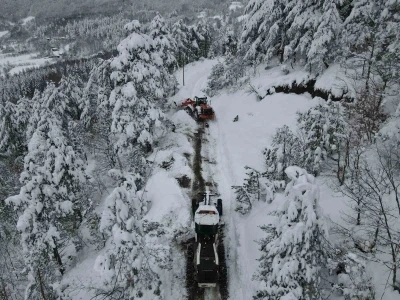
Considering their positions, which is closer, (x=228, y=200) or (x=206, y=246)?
(x=206, y=246)

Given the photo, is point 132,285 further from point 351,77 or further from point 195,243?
point 351,77

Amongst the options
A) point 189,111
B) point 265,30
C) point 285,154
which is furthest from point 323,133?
point 265,30

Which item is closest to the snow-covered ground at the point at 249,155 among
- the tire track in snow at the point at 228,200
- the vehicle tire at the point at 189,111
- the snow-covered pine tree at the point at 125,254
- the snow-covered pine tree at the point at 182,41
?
the tire track in snow at the point at 228,200

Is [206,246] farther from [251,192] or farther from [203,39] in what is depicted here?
[203,39]

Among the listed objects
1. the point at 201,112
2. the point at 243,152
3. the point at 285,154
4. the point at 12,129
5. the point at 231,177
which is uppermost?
the point at 285,154

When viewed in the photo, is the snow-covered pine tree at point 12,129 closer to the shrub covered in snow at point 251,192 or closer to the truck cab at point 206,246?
the shrub covered in snow at point 251,192

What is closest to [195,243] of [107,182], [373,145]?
[373,145]
